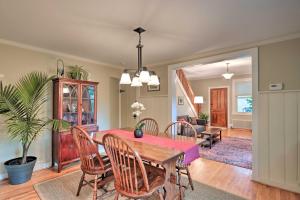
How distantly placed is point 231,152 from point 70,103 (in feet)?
13.1

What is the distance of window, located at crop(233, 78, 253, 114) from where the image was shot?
7265 millimetres

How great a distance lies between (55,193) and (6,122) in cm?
154

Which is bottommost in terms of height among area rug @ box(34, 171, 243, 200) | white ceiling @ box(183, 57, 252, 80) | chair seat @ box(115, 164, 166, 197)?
area rug @ box(34, 171, 243, 200)

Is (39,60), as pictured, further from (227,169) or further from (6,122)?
(227,169)

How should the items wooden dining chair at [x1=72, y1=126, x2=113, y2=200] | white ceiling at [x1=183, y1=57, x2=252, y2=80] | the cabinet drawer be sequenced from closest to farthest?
wooden dining chair at [x1=72, y1=126, x2=113, y2=200] < the cabinet drawer < white ceiling at [x1=183, y1=57, x2=252, y2=80]

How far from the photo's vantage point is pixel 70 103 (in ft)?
11.0

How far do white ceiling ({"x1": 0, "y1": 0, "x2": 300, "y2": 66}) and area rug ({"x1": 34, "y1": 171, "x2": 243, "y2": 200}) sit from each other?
7.65 ft

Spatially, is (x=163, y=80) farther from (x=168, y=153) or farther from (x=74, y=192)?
(x=74, y=192)

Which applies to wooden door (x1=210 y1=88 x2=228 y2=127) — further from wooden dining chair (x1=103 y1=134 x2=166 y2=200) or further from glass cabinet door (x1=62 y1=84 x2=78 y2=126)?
wooden dining chair (x1=103 y1=134 x2=166 y2=200)

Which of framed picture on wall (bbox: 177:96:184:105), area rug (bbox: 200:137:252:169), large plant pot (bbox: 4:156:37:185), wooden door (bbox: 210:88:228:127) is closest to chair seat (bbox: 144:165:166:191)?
large plant pot (bbox: 4:156:37:185)

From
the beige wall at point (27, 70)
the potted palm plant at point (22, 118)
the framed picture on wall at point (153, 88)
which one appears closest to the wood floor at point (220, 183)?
the potted palm plant at point (22, 118)

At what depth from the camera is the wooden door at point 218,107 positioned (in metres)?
7.94

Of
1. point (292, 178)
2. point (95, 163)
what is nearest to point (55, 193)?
point (95, 163)

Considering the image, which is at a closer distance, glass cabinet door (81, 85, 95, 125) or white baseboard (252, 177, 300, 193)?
white baseboard (252, 177, 300, 193)
